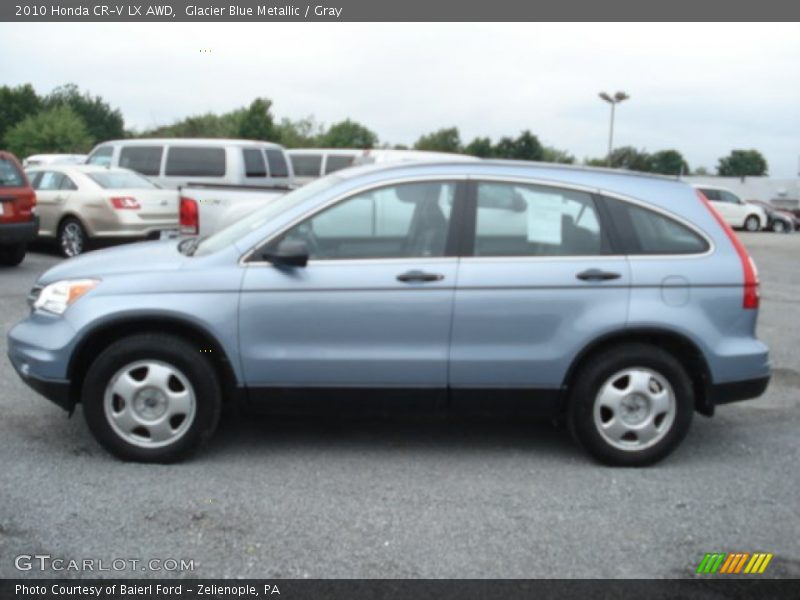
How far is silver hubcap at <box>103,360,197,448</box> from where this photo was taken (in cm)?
490

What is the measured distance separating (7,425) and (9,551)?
1939 mm

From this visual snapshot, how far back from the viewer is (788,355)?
838cm

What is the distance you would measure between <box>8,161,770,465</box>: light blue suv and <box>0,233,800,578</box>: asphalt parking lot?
1.09 feet

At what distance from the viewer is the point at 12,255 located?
1335cm

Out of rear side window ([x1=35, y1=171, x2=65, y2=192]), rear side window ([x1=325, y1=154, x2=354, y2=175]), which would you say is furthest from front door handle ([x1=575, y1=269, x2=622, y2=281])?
rear side window ([x1=325, y1=154, x2=354, y2=175])

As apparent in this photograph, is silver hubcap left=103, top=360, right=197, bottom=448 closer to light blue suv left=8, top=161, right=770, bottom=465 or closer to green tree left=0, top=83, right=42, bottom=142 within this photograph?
light blue suv left=8, top=161, right=770, bottom=465

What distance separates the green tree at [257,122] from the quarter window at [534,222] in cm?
4540

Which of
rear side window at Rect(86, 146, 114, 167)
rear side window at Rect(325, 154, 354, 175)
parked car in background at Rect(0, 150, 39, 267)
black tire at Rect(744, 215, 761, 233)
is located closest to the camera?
parked car in background at Rect(0, 150, 39, 267)

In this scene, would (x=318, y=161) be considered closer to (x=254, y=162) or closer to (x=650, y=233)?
(x=254, y=162)

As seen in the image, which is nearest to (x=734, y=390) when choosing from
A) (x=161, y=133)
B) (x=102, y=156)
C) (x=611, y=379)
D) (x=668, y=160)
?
(x=611, y=379)

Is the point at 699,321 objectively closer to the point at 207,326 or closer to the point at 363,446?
the point at 363,446

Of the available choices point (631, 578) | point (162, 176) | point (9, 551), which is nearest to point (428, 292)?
point (631, 578)

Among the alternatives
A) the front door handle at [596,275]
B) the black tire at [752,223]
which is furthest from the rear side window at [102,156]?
the black tire at [752,223]

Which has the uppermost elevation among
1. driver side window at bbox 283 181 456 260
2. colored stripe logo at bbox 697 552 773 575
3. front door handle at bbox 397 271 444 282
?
driver side window at bbox 283 181 456 260
